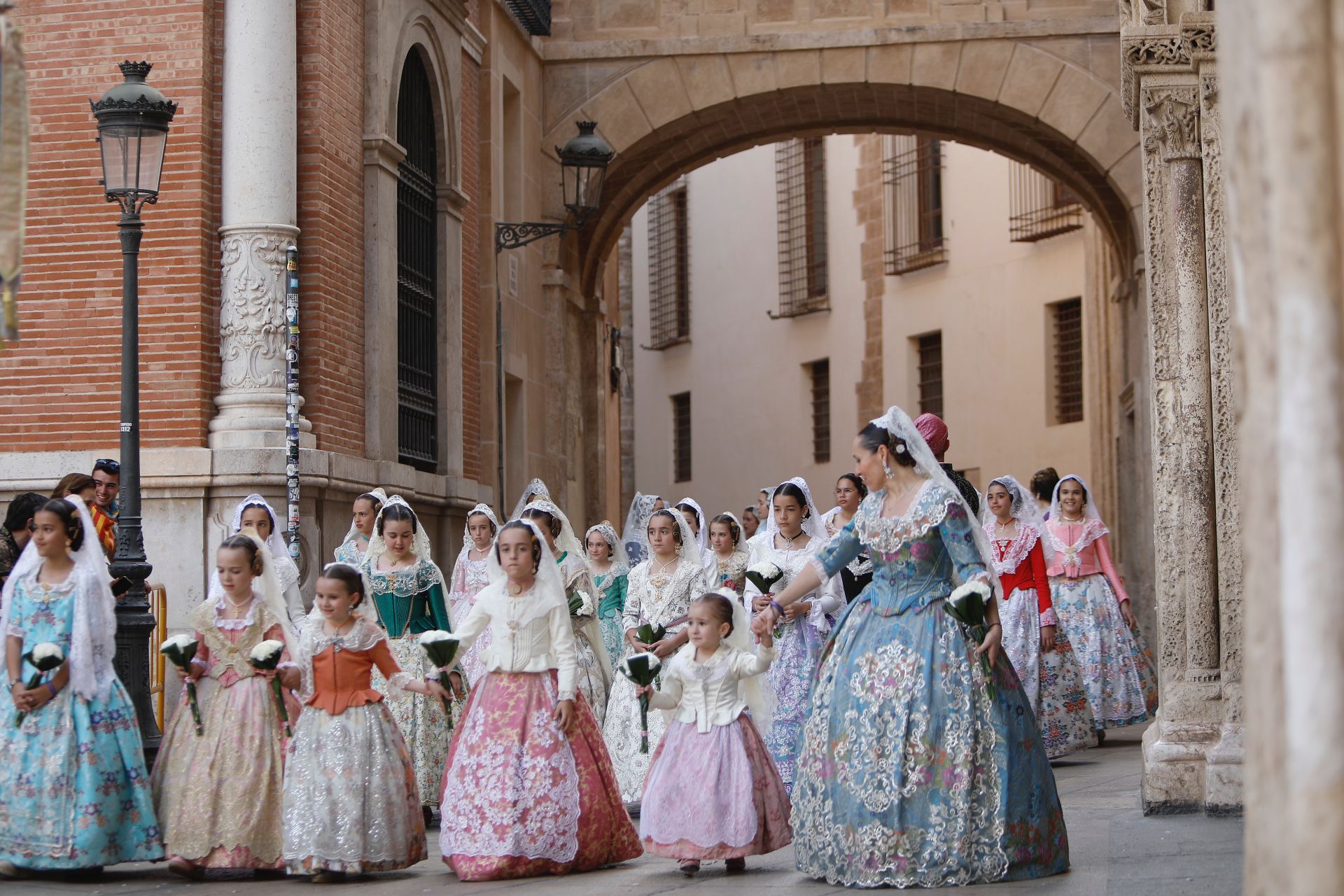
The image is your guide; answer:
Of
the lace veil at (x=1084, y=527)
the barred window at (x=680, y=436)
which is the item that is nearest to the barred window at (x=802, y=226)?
the barred window at (x=680, y=436)

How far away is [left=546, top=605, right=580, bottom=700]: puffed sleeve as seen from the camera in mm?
8180

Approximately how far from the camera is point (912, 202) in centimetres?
3097

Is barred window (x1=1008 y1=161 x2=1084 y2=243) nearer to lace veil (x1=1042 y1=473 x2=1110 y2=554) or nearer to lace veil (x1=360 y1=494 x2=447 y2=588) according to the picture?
lace veil (x1=1042 y1=473 x2=1110 y2=554)

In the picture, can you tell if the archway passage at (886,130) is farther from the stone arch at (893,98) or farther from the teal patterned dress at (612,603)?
the teal patterned dress at (612,603)

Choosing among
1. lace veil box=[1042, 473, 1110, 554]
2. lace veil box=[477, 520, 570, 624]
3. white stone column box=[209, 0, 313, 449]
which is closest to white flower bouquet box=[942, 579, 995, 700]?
lace veil box=[477, 520, 570, 624]

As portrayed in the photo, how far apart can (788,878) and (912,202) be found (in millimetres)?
24180

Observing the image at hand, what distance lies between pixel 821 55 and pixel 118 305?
8740mm

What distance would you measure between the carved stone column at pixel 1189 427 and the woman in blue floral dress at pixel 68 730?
→ 452 centimetres

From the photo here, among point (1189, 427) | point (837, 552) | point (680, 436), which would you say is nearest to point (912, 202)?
point (680, 436)

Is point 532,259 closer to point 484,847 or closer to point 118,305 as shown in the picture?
point 118,305

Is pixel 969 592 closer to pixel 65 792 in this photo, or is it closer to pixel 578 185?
pixel 65 792

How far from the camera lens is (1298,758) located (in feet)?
10.6

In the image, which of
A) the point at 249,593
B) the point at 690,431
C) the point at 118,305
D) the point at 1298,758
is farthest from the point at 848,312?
the point at 1298,758

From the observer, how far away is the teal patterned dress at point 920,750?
710 centimetres
